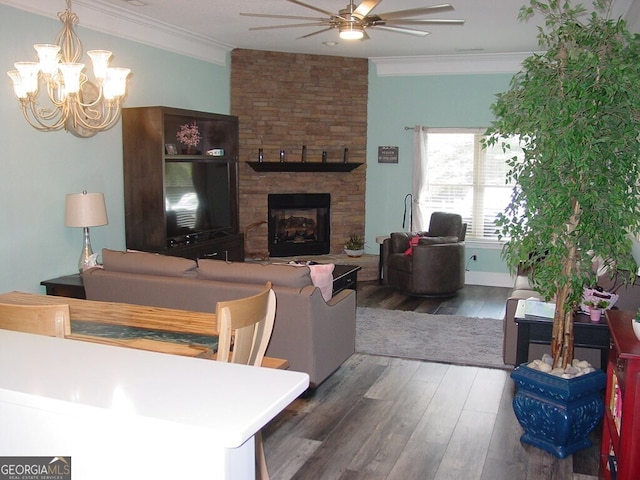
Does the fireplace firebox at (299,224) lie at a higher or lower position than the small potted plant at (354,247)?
higher

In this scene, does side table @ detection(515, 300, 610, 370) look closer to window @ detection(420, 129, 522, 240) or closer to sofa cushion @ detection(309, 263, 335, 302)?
sofa cushion @ detection(309, 263, 335, 302)

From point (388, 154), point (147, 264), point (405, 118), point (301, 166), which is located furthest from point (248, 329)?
point (405, 118)

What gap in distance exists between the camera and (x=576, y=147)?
3.15m

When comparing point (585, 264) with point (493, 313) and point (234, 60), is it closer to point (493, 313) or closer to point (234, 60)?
point (493, 313)

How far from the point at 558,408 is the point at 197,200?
4716mm

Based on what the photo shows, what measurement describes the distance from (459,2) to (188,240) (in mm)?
3538

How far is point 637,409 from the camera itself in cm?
267

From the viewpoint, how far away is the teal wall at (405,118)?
846 centimetres

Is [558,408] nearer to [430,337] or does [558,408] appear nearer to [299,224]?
[430,337]

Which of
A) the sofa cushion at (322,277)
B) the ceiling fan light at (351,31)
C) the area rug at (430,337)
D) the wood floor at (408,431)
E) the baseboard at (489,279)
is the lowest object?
the wood floor at (408,431)

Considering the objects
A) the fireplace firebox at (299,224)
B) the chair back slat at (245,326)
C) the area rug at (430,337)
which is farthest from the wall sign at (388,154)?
the chair back slat at (245,326)

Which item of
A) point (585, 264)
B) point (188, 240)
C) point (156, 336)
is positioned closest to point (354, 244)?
point (188, 240)

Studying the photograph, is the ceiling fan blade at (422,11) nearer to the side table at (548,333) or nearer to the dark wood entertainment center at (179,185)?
the side table at (548,333)

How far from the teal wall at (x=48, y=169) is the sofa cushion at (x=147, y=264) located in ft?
3.31
